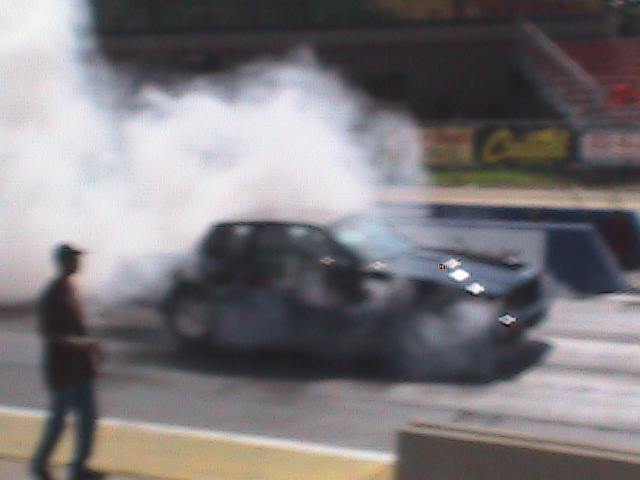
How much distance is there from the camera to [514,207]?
1633 centimetres

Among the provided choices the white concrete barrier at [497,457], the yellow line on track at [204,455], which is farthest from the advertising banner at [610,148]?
the white concrete barrier at [497,457]

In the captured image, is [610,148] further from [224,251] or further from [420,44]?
[224,251]

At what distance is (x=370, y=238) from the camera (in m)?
10.8

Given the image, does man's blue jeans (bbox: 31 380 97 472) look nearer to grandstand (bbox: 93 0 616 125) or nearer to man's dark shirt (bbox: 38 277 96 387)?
man's dark shirt (bbox: 38 277 96 387)

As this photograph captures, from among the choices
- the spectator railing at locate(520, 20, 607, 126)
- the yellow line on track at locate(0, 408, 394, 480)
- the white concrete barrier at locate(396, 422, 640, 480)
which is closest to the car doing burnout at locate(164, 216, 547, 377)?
the yellow line on track at locate(0, 408, 394, 480)

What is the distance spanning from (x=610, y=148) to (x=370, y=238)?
18240 mm

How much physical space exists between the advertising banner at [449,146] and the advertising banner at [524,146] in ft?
1.01

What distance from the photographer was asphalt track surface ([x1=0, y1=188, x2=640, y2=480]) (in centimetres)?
734

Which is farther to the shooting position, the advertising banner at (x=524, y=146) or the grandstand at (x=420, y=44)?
the grandstand at (x=420, y=44)

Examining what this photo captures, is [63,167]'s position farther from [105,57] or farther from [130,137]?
[105,57]

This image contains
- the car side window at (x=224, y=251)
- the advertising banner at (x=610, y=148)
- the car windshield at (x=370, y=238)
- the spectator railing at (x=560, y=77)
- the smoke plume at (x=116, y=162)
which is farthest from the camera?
the spectator railing at (x=560, y=77)

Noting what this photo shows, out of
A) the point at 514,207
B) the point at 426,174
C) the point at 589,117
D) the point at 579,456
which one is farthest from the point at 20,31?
the point at 589,117

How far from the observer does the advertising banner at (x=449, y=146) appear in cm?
2936

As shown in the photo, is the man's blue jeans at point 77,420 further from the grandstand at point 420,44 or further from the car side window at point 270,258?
the grandstand at point 420,44
